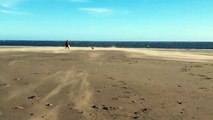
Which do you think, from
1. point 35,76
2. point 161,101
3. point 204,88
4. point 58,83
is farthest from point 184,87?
point 35,76

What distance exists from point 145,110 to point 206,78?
8341mm

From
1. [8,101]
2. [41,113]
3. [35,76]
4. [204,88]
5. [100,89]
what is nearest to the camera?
[41,113]

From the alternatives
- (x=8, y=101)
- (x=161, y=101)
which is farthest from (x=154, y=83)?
(x=8, y=101)

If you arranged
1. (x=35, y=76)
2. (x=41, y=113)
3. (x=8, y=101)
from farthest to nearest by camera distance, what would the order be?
(x=35, y=76) → (x=8, y=101) → (x=41, y=113)

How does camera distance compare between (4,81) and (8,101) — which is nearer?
(8,101)

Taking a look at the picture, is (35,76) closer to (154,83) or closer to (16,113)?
(154,83)

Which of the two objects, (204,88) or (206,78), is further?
(206,78)

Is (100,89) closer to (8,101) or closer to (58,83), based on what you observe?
(58,83)

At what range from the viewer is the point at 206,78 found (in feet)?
60.3

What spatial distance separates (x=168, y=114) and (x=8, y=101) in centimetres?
456

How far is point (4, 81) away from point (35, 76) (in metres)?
1.87

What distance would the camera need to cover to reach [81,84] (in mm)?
15195

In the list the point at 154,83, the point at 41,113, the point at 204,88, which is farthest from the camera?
the point at 154,83

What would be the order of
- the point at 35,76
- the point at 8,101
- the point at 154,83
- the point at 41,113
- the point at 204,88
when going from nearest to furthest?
the point at 41,113
the point at 8,101
the point at 204,88
the point at 154,83
the point at 35,76
